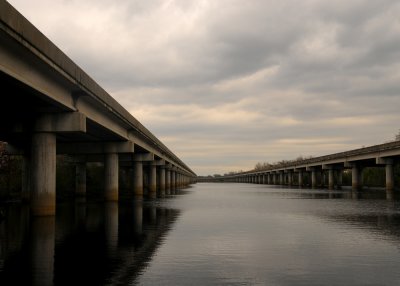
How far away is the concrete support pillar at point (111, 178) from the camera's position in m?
47.9

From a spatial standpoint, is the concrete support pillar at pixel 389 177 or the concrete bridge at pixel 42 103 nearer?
the concrete bridge at pixel 42 103

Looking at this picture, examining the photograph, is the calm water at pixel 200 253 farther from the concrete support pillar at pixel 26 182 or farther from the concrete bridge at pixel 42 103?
the concrete support pillar at pixel 26 182

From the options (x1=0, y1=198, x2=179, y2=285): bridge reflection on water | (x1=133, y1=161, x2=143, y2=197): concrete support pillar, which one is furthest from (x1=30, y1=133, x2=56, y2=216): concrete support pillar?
(x1=133, y1=161, x2=143, y2=197): concrete support pillar

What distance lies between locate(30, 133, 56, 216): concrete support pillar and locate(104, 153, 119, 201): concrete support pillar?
65.3ft

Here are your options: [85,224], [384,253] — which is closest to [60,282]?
[384,253]

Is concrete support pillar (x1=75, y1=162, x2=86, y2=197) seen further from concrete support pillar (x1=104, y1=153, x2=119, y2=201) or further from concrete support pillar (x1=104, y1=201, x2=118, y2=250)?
concrete support pillar (x1=104, y1=201, x2=118, y2=250)

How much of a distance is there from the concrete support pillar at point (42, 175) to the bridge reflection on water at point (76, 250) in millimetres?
1649

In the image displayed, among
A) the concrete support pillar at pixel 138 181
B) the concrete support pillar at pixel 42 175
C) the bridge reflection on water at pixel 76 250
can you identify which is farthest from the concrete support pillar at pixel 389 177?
the concrete support pillar at pixel 42 175

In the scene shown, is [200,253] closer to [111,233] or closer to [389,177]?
[111,233]

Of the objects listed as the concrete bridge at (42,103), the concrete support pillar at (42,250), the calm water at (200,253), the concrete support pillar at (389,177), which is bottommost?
the calm water at (200,253)

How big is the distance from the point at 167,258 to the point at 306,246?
5.28 meters

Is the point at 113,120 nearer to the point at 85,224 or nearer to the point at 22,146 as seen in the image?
the point at 22,146

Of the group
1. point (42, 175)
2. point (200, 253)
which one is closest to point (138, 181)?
point (42, 175)

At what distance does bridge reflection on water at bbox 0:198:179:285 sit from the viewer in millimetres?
11469
